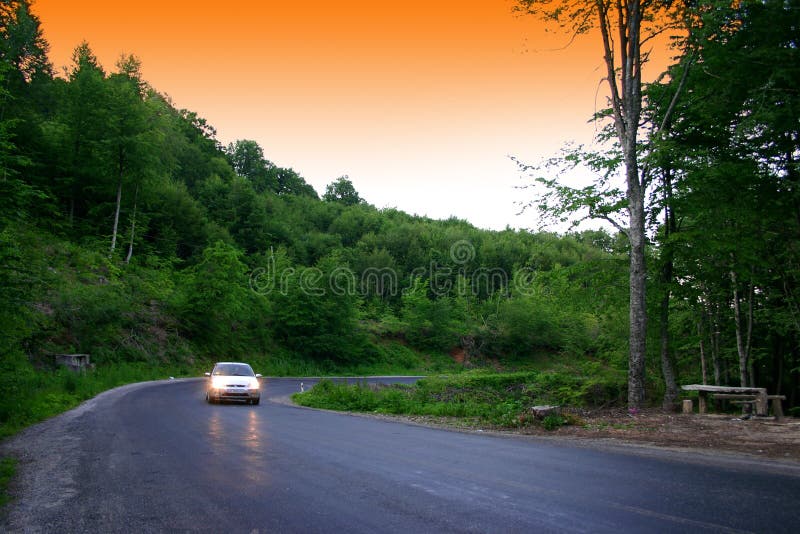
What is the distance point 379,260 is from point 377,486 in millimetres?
75033

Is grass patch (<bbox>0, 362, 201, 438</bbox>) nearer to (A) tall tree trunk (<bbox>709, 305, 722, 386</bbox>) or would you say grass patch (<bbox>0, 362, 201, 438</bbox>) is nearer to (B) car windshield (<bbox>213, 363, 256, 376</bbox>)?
(B) car windshield (<bbox>213, 363, 256, 376</bbox>)

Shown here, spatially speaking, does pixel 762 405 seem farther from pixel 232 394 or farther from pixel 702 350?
pixel 232 394

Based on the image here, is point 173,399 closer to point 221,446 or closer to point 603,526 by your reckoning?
point 221,446

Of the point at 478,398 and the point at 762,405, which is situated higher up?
the point at 762,405

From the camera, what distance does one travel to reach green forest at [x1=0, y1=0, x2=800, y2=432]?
13719 millimetres

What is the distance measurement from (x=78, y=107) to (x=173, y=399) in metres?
35.6

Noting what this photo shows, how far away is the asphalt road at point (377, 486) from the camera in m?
4.74

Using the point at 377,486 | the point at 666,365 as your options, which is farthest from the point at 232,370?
the point at 666,365

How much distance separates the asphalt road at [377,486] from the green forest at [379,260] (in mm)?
6365

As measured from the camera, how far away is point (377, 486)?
6121 mm

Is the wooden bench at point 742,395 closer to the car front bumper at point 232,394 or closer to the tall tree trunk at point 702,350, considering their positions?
the tall tree trunk at point 702,350

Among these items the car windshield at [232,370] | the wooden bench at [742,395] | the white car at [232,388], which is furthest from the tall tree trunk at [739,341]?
the car windshield at [232,370]

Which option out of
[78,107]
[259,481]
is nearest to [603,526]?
Result: [259,481]

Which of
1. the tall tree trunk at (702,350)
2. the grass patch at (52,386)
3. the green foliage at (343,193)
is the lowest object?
the grass patch at (52,386)
